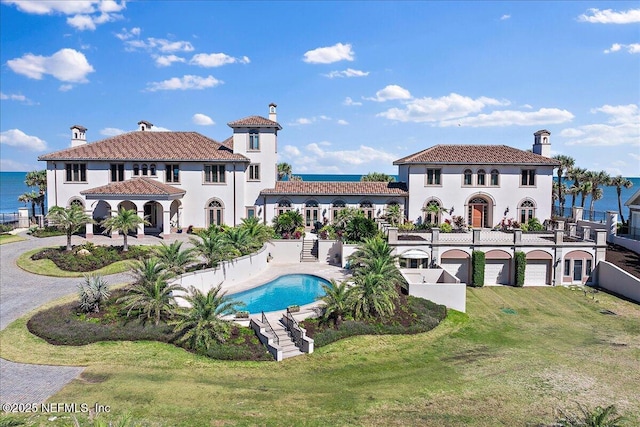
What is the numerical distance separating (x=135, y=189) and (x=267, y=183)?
441 inches

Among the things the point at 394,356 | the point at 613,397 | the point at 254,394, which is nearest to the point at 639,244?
the point at 613,397

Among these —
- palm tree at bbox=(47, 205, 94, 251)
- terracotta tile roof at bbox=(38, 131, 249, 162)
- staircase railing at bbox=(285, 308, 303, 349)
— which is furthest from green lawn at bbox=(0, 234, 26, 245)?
staircase railing at bbox=(285, 308, 303, 349)

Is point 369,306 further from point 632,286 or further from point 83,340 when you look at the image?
point 632,286

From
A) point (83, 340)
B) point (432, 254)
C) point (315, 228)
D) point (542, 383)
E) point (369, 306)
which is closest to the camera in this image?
point (542, 383)

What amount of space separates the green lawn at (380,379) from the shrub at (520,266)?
7943 millimetres

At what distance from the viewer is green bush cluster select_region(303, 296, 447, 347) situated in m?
18.4

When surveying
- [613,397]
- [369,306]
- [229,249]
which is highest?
[229,249]

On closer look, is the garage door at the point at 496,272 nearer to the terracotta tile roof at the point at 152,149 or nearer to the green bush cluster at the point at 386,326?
the green bush cluster at the point at 386,326

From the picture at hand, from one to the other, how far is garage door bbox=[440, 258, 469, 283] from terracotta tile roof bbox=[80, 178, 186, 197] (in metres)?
22.0

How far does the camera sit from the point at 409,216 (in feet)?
128

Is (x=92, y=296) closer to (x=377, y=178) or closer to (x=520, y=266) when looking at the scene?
(x=520, y=266)

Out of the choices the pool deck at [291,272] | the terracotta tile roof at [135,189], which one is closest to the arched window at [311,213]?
the pool deck at [291,272]

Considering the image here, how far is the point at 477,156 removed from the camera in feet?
129

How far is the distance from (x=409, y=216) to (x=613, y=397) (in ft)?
84.1
